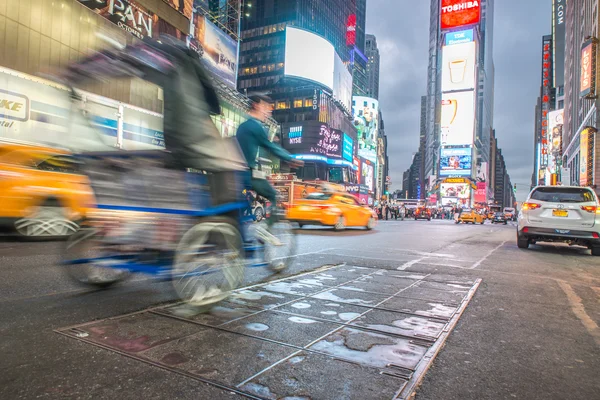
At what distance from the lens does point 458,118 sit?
111812 millimetres

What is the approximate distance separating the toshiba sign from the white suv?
125349 millimetres

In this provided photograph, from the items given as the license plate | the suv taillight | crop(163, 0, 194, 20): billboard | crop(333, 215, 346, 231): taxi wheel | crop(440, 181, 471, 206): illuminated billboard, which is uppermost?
crop(163, 0, 194, 20): billboard

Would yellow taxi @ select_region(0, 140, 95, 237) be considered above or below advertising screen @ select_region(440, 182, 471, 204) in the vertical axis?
below

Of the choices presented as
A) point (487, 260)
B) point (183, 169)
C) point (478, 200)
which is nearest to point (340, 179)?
point (487, 260)

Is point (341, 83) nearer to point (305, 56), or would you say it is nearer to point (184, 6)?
point (305, 56)

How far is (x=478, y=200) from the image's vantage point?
138 m

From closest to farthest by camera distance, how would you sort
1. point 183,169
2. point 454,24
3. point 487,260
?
point 183,169 < point 487,260 < point 454,24

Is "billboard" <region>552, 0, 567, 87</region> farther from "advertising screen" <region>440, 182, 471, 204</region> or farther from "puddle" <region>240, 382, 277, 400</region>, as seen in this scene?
Result: "puddle" <region>240, 382, 277, 400</region>

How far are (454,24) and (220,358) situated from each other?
5347 inches

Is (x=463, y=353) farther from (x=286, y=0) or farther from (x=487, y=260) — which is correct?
(x=286, y=0)

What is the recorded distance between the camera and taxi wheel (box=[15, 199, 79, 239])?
752 centimetres

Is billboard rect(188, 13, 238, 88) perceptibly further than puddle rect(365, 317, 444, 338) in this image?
Yes

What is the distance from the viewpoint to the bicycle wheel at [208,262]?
10.5 ft

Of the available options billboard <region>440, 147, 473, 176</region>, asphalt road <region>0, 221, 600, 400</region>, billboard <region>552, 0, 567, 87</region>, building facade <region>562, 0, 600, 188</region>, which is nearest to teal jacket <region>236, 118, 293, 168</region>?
asphalt road <region>0, 221, 600, 400</region>
